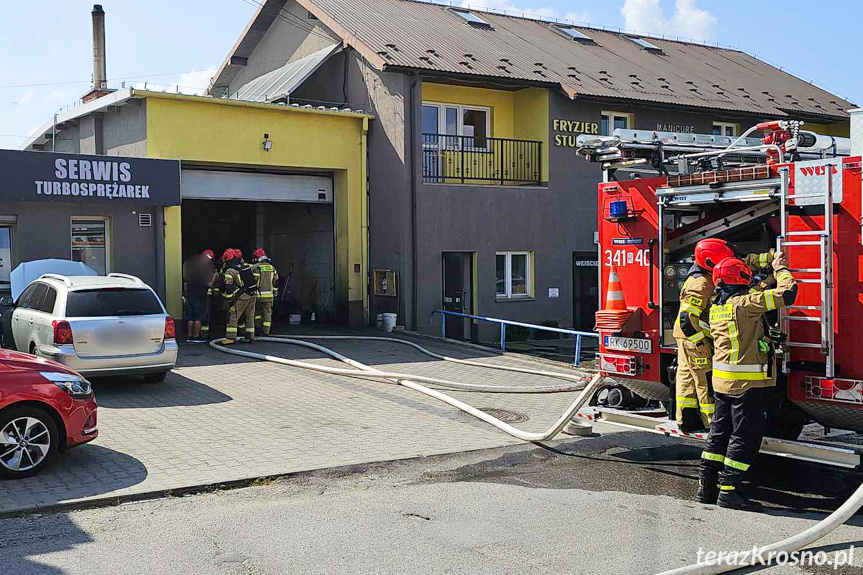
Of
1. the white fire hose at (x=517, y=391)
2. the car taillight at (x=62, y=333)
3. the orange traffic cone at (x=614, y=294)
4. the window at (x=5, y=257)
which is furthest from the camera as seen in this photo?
the window at (x=5, y=257)

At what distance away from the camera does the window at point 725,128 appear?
2367 centimetres

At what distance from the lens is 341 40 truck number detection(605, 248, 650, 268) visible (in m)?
8.11

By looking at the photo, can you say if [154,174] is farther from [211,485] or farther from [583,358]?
[211,485]

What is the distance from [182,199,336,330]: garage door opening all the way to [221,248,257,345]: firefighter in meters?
2.22

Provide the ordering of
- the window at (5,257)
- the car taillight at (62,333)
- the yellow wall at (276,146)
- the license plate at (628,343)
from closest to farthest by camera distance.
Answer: the license plate at (628,343) < the car taillight at (62,333) < the window at (5,257) < the yellow wall at (276,146)

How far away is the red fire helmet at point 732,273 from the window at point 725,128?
18.0m

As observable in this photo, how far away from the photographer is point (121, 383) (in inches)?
480

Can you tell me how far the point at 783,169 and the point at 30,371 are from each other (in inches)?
258

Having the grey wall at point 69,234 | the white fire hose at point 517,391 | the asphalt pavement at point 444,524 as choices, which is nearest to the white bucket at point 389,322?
the white fire hose at point 517,391

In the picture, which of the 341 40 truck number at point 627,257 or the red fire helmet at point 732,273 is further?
the 341 40 truck number at point 627,257

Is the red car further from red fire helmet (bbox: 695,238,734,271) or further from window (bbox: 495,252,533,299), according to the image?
window (bbox: 495,252,533,299)

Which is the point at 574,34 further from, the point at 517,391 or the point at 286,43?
the point at 517,391

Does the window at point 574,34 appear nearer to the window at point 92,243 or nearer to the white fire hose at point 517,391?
the white fire hose at point 517,391

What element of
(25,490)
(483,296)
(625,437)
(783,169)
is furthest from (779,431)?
(483,296)
